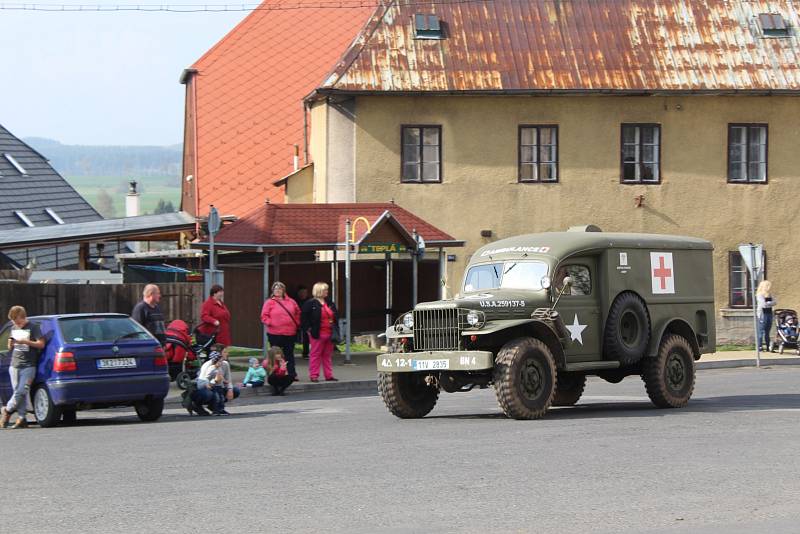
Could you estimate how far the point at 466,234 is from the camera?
36.8 meters

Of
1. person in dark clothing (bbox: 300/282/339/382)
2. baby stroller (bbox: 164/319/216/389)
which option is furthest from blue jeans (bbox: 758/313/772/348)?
baby stroller (bbox: 164/319/216/389)

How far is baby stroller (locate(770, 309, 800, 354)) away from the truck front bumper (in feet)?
62.9

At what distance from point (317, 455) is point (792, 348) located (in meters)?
23.6

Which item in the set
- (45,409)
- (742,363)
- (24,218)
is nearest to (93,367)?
(45,409)

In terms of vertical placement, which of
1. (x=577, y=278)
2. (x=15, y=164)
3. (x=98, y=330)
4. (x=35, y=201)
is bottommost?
(x=98, y=330)

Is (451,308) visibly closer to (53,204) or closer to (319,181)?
→ (319,181)

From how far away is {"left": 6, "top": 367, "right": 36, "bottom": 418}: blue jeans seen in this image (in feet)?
58.4

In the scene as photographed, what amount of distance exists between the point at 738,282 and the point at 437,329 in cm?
2239

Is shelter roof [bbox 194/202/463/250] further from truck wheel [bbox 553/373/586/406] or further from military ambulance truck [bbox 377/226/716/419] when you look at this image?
military ambulance truck [bbox 377/226/716/419]

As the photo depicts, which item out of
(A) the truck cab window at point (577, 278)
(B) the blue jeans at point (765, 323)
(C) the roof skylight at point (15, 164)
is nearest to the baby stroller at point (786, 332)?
(B) the blue jeans at point (765, 323)

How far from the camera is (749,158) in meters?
38.0

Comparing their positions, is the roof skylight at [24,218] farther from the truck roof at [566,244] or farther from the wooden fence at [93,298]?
the truck roof at [566,244]

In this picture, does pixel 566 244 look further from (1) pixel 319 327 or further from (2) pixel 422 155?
(2) pixel 422 155

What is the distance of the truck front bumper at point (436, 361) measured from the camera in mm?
16609
